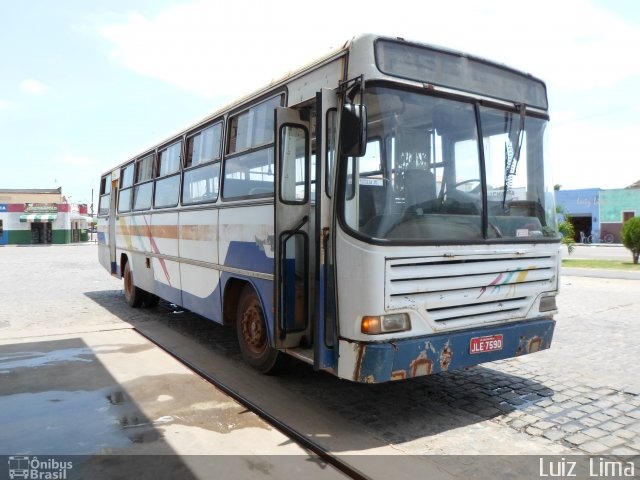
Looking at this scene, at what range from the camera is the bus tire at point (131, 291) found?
35.2 ft

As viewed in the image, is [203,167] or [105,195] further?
[105,195]

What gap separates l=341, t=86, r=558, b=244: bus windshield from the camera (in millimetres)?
4258

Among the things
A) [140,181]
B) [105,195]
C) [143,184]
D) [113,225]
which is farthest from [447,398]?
[105,195]

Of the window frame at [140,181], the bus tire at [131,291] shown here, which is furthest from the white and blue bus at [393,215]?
the bus tire at [131,291]

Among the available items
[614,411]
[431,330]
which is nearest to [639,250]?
[614,411]

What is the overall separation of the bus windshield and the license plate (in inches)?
33.5

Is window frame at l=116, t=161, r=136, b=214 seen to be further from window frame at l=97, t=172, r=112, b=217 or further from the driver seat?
the driver seat

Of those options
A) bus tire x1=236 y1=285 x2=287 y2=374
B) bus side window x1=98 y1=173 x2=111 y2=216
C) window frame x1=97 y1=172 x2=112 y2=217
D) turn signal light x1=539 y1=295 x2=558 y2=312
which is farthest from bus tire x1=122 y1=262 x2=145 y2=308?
turn signal light x1=539 y1=295 x2=558 y2=312

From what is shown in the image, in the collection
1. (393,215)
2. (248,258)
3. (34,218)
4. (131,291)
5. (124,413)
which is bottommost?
(124,413)

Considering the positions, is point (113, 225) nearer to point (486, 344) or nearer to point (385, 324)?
point (385, 324)

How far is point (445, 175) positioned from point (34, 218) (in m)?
54.6

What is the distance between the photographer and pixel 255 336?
5.86 metres

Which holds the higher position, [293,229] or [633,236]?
[293,229]

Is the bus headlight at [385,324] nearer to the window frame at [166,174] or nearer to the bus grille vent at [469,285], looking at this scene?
the bus grille vent at [469,285]
